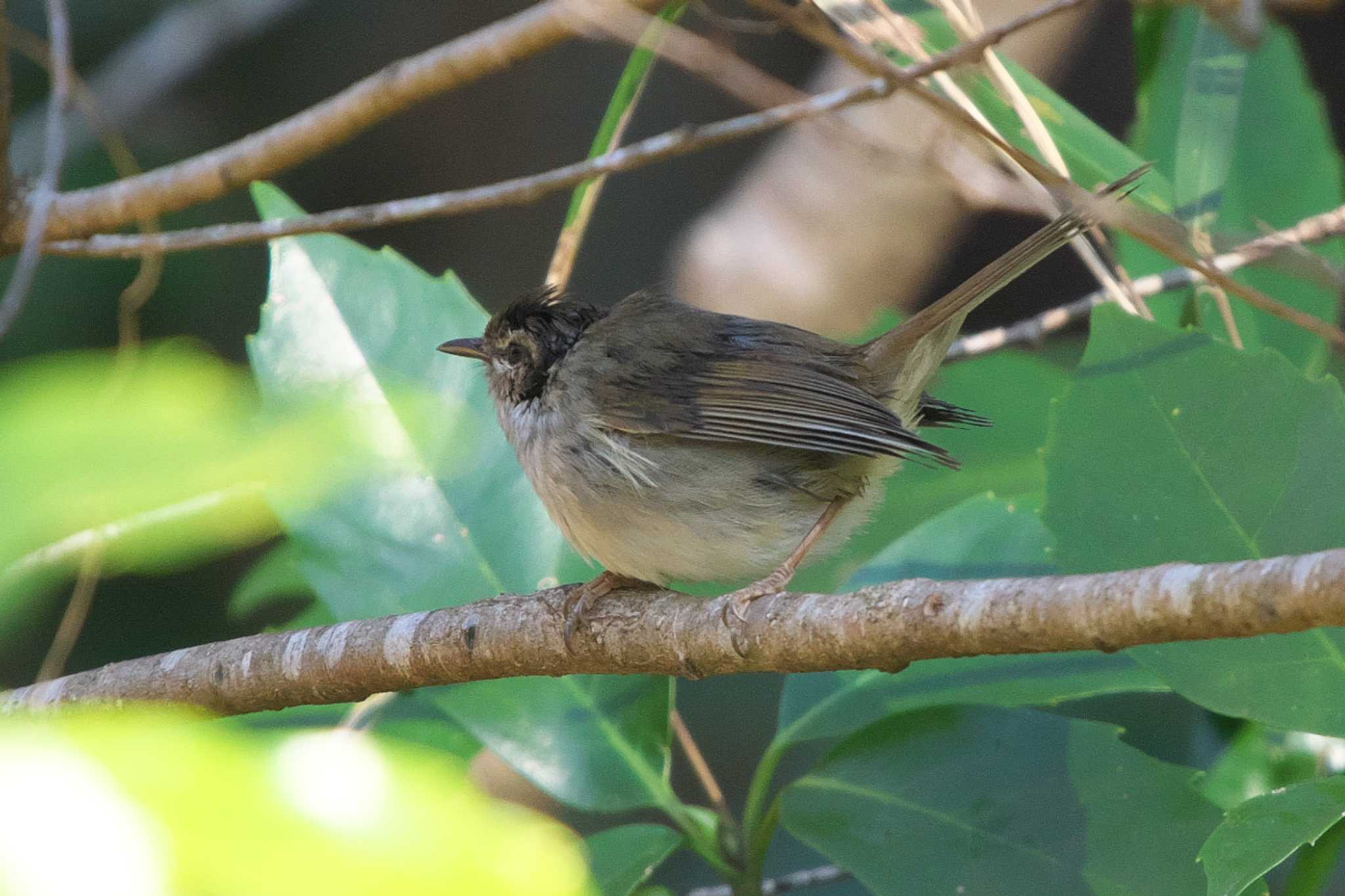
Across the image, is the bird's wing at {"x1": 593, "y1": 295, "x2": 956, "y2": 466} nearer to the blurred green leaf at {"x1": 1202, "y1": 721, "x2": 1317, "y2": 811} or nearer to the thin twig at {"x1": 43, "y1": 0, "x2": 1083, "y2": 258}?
the thin twig at {"x1": 43, "y1": 0, "x2": 1083, "y2": 258}

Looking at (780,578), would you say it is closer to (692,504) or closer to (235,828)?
(692,504)

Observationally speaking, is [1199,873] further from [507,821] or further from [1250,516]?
[507,821]

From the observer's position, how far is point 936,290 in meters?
5.37

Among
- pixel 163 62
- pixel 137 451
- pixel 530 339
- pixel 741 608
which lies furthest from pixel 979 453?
pixel 163 62

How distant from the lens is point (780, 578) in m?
2.79

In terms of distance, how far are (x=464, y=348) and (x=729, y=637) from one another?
1.48 m

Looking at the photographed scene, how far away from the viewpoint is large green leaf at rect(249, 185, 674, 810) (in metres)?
2.74

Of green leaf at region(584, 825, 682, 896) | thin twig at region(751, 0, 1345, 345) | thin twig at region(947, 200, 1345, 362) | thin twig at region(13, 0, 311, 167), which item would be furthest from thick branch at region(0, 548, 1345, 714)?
thin twig at region(13, 0, 311, 167)

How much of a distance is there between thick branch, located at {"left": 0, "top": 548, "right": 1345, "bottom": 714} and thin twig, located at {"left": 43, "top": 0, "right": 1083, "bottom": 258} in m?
0.92

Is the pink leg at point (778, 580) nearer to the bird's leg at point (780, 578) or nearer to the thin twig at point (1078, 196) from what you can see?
the bird's leg at point (780, 578)

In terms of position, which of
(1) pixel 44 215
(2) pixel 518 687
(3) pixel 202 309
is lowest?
(2) pixel 518 687

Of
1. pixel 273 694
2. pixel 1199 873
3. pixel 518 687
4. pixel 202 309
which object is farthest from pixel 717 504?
pixel 202 309

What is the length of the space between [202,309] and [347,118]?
10.2 ft

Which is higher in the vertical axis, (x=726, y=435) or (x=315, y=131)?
(x=315, y=131)
